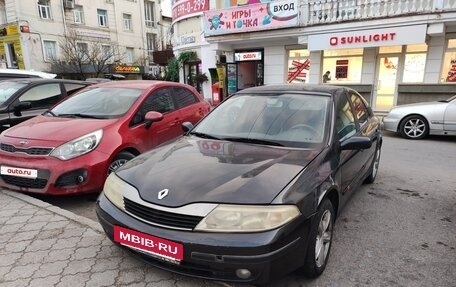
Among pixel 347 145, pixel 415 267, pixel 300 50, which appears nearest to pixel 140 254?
pixel 347 145

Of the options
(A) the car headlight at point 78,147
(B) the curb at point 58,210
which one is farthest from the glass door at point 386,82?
(B) the curb at point 58,210

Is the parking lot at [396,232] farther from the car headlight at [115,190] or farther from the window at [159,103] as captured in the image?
the window at [159,103]

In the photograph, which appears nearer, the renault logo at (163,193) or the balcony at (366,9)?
the renault logo at (163,193)

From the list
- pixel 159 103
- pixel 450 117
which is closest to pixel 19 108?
pixel 159 103

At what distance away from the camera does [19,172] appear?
3.80m

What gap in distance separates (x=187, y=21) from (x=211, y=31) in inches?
170

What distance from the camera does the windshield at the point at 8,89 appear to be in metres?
5.96

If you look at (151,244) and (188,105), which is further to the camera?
(188,105)

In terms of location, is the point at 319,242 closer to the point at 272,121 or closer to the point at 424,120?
the point at 272,121

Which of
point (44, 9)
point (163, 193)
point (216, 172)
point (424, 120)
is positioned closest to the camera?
point (163, 193)

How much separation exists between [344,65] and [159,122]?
10204 mm

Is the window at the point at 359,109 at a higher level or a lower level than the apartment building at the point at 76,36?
lower

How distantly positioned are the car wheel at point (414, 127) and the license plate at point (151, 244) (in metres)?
8.15

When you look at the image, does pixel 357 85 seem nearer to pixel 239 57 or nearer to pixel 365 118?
pixel 239 57
